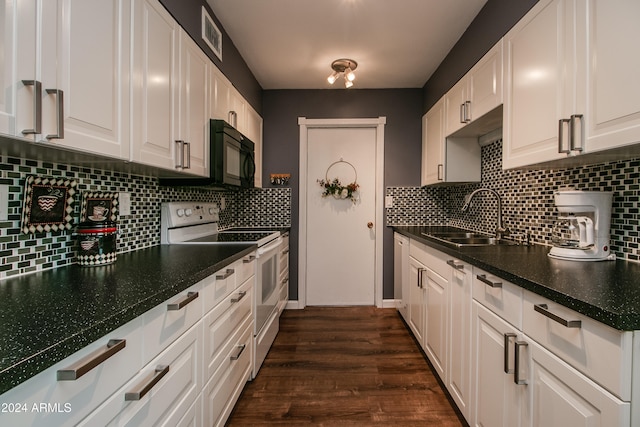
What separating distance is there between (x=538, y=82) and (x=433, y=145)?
152 centimetres

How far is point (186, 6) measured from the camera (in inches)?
68.1

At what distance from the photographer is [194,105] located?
1.77 metres

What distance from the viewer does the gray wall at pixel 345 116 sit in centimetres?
339

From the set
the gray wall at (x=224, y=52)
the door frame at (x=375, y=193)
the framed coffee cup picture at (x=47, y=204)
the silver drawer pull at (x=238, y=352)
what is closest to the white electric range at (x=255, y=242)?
the silver drawer pull at (x=238, y=352)

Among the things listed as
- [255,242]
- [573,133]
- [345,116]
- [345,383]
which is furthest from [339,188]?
[573,133]

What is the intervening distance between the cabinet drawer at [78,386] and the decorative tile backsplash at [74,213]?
63 cm

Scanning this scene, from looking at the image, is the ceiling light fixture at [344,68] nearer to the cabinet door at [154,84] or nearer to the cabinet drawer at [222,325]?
the cabinet door at [154,84]

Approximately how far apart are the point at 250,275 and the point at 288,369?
751mm

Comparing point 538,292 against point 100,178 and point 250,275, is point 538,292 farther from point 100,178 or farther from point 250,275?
point 100,178

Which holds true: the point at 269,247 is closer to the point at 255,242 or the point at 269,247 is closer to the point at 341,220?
the point at 255,242

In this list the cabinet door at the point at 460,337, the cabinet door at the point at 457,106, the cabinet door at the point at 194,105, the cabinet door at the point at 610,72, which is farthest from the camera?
the cabinet door at the point at 457,106

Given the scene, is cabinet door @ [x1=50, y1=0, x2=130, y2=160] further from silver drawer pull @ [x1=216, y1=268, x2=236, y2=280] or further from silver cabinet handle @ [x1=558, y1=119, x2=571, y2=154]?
silver cabinet handle @ [x1=558, y1=119, x2=571, y2=154]

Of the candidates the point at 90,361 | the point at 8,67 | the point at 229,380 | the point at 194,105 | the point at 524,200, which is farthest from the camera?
the point at 524,200

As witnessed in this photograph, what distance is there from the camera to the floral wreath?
11.2 ft
